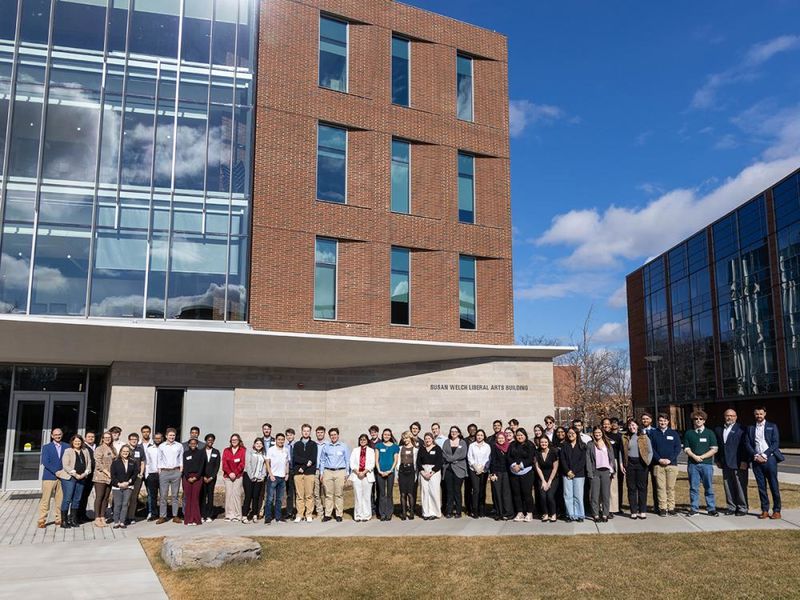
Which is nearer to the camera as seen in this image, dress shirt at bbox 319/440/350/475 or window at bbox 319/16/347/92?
dress shirt at bbox 319/440/350/475

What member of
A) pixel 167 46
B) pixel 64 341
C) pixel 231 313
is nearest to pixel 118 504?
pixel 64 341

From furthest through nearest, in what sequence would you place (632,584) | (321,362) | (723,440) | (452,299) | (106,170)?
(452,299) → (321,362) → (106,170) → (723,440) → (632,584)

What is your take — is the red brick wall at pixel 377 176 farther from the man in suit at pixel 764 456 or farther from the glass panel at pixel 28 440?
the man in suit at pixel 764 456

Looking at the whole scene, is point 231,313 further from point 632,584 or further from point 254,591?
point 632,584

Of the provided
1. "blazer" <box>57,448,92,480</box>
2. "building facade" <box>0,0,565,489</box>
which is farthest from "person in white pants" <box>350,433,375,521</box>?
"building facade" <box>0,0,565,489</box>

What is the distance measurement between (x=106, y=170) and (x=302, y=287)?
6.31 metres

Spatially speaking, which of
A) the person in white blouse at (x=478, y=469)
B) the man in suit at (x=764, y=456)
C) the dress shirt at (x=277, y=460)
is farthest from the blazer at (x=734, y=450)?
the dress shirt at (x=277, y=460)

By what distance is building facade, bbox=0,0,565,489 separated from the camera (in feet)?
61.9

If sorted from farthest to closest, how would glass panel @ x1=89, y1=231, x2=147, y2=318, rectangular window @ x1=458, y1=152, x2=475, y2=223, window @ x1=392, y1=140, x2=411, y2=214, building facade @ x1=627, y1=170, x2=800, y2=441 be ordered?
building facade @ x1=627, y1=170, x2=800, y2=441, rectangular window @ x1=458, y1=152, x2=475, y2=223, window @ x1=392, y1=140, x2=411, y2=214, glass panel @ x1=89, y1=231, x2=147, y2=318

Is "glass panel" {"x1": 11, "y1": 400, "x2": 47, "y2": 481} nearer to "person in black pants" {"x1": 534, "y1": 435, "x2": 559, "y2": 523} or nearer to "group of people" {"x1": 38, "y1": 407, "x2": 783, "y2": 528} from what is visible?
"group of people" {"x1": 38, "y1": 407, "x2": 783, "y2": 528}

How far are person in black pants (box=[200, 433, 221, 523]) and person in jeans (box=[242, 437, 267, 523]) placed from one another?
606mm

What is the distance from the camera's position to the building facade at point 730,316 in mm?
51531

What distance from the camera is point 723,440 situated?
44.9ft

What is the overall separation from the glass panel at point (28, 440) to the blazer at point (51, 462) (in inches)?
299
